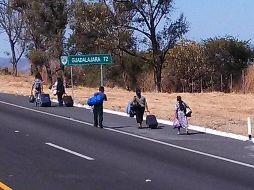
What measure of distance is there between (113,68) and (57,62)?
457 cm

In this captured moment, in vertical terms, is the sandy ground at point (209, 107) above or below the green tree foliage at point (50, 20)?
below

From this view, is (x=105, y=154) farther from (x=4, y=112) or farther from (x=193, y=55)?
(x=193, y=55)

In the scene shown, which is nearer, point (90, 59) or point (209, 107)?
point (90, 59)

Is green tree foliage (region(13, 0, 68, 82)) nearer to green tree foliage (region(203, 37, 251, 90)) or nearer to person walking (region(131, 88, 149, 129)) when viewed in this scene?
green tree foliage (region(203, 37, 251, 90))

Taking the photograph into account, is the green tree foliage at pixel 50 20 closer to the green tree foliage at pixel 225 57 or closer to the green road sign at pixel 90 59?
the green tree foliage at pixel 225 57

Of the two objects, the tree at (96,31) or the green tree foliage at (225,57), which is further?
the green tree foliage at (225,57)

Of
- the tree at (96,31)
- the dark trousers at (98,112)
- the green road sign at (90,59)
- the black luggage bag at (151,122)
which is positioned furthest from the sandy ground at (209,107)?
the tree at (96,31)

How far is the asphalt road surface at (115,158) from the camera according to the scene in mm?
11641

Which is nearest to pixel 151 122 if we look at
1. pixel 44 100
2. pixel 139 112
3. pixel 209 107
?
pixel 139 112

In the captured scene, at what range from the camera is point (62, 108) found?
95.7 ft

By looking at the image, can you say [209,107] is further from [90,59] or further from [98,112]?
[98,112]

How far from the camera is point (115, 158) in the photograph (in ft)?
48.7

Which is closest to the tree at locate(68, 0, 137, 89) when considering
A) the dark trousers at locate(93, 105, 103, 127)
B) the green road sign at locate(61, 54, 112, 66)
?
the green road sign at locate(61, 54, 112, 66)

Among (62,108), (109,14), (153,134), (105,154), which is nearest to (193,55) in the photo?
(109,14)
